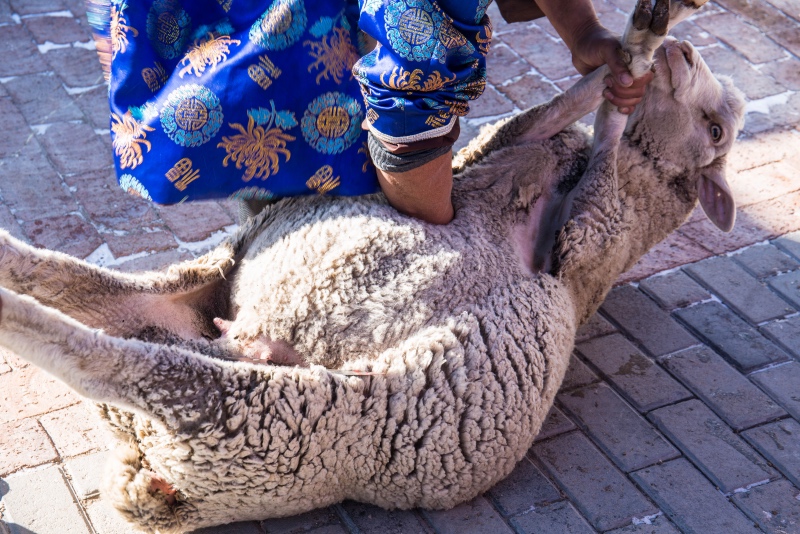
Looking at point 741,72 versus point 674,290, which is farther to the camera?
point 741,72

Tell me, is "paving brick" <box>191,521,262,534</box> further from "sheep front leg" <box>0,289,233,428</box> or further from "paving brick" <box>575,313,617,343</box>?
"paving brick" <box>575,313,617,343</box>

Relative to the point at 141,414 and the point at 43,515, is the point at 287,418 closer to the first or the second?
the point at 141,414

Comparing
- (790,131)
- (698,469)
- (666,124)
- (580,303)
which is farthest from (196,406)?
(790,131)

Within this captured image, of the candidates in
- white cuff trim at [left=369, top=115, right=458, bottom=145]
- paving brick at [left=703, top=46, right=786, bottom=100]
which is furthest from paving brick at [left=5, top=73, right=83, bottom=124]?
paving brick at [left=703, top=46, right=786, bottom=100]

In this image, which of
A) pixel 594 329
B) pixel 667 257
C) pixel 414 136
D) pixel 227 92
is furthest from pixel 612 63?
pixel 227 92

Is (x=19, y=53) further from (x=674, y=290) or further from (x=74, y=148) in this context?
(x=674, y=290)

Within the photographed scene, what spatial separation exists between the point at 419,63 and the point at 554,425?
4.43 feet

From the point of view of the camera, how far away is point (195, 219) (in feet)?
12.0

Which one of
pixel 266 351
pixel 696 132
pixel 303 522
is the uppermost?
pixel 696 132

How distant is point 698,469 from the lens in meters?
2.70

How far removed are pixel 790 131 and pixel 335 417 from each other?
338cm

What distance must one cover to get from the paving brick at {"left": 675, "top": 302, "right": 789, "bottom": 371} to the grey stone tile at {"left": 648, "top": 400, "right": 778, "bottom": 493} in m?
0.34

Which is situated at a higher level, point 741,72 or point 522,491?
point 741,72

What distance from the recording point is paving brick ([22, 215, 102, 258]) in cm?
337
